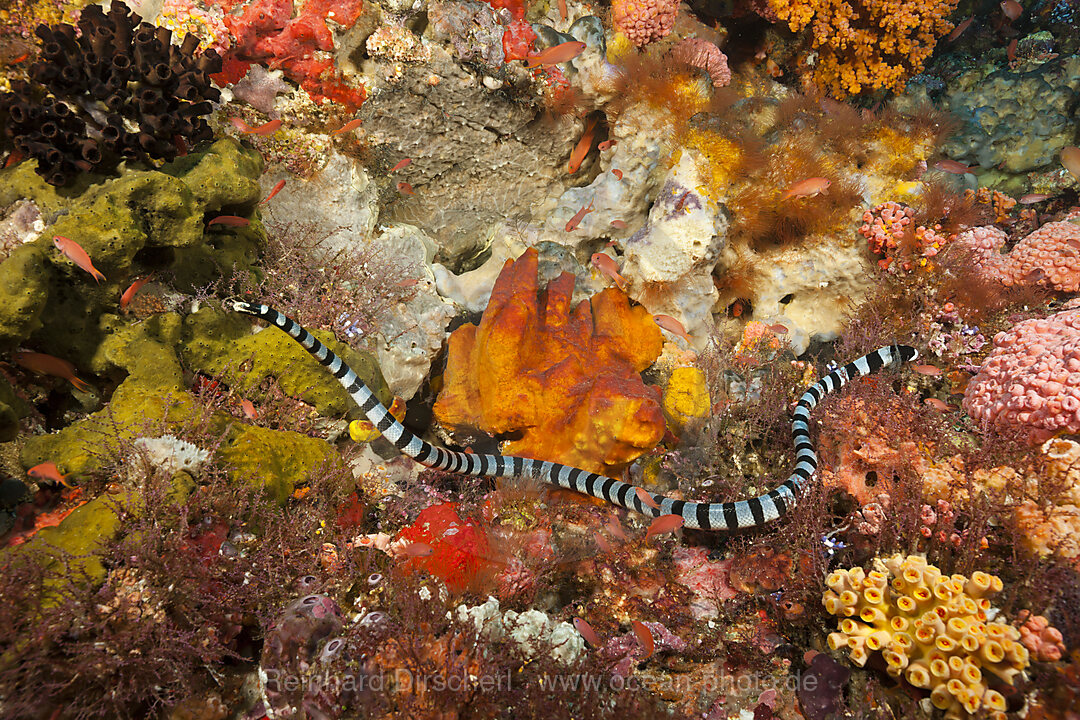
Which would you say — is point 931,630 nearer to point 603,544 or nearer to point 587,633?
point 587,633

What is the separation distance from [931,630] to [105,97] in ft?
17.5

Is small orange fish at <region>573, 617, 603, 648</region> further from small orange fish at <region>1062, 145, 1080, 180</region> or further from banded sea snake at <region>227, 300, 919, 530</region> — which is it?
small orange fish at <region>1062, 145, 1080, 180</region>

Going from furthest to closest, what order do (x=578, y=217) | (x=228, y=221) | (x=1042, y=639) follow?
(x=578, y=217)
(x=228, y=221)
(x=1042, y=639)

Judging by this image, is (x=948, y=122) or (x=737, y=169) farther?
(x=948, y=122)

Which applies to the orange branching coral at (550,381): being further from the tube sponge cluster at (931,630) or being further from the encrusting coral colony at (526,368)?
the tube sponge cluster at (931,630)

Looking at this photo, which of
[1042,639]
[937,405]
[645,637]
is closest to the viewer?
[1042,639]

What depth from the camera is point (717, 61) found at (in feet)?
17.7

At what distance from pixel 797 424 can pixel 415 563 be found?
10.3 feet

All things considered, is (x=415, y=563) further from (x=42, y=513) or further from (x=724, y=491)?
(x=724, y=491)

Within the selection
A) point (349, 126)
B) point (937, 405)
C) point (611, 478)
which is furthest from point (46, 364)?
point (937, 405)

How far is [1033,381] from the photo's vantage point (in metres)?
3.20

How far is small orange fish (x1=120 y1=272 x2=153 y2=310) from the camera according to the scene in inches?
113

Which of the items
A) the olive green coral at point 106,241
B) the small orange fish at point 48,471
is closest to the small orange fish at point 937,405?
the olive green coral at point 106,241

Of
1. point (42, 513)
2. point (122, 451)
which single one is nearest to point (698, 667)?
point (122, 451)
